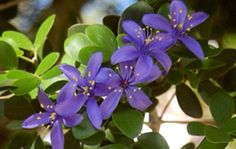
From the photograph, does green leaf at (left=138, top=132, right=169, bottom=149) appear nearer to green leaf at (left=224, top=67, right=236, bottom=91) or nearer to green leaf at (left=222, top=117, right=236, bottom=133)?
green leaf at (left=222, top=117, right=236, bottom=133)

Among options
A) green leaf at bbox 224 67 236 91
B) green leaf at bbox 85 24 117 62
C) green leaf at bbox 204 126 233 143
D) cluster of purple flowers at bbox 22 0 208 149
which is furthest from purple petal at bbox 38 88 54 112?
green leaf at bbox 224 67 236 91

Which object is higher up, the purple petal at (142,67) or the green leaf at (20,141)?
the purple petal at (142,67)

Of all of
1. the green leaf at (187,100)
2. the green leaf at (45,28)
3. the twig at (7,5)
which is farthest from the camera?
the twig at (7,5)

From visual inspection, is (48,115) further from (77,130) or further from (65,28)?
(65,28)

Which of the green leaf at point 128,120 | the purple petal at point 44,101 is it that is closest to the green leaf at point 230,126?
the green leaf at point 128,120

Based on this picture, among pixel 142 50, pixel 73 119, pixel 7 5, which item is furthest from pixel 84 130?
pixel 7 5

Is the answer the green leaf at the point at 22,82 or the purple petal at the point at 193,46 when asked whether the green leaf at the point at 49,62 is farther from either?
the purple petal at the point at 193,46

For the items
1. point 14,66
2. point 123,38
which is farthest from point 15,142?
point 123,38
